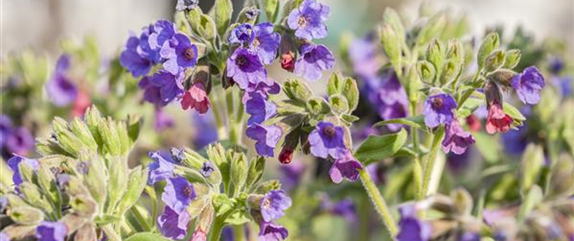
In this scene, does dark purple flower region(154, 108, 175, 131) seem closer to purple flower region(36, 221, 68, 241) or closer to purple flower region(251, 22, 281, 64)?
purple flower region(251, 22, 281, 64)

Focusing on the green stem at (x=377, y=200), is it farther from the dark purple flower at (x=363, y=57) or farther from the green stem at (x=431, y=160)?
the dark purple flower at (x=363, y=57)

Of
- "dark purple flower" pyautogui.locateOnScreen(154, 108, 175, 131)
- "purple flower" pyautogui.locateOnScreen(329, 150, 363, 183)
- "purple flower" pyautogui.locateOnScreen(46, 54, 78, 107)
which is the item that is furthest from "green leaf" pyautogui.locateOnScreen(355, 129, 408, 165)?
"purple flower" pyautogui.locateOnScreen(46, 54, 78, 107)

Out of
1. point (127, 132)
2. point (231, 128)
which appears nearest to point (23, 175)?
point (127, 132)

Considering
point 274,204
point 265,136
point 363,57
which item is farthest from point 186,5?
point 363,57

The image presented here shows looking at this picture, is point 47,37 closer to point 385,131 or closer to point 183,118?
point 183,118

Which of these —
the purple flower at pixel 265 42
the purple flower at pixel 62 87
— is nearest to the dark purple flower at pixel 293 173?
the purple flower at pixel 62 87

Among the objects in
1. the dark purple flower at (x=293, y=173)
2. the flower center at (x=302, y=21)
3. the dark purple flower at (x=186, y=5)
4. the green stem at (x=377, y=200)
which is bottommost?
the dark purple flower at (x=293, y=173)
